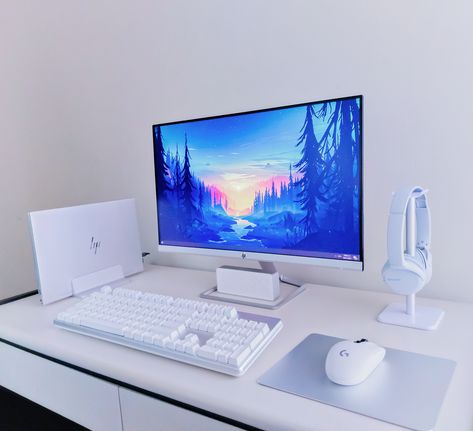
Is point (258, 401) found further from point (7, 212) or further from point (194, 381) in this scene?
point (7, 212)

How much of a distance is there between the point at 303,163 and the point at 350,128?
139 millimetres

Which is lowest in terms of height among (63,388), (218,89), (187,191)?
(63,388)

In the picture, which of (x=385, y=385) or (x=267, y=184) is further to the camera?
(x=267, y=184)

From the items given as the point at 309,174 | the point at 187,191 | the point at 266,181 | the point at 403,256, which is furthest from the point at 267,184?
the point at 403,256

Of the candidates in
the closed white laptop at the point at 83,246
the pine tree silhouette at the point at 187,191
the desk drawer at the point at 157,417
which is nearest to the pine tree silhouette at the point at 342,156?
the pine tree silhouette at the point at 187,191

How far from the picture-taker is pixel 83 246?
1.22 meters

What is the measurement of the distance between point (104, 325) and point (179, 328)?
0.18 m

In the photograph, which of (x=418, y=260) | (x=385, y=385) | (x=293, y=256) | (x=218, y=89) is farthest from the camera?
(x=218, y=89)

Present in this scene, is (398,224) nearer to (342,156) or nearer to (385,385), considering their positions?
(342,156)

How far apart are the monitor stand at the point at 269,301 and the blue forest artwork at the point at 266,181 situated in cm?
9

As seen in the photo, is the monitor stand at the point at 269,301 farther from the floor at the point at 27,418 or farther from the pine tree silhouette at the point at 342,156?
the floor at the point at 27,418

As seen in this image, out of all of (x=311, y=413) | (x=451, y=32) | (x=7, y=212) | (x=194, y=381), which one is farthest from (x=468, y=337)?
(x=7, y=212)

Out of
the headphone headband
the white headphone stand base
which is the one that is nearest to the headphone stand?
the white headphone stand base

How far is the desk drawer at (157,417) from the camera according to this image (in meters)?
0.65
